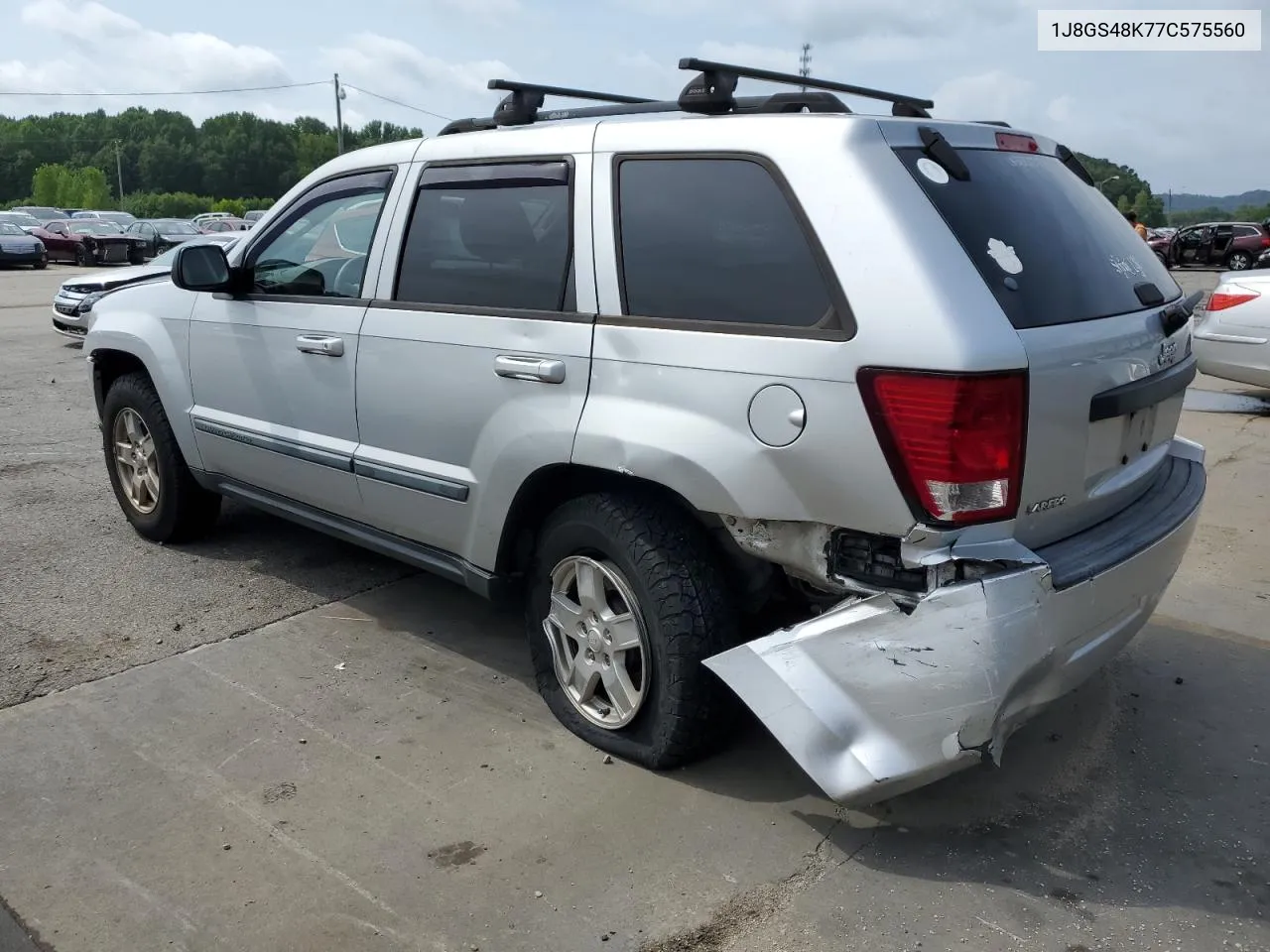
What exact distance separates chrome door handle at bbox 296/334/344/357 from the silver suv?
15 mm

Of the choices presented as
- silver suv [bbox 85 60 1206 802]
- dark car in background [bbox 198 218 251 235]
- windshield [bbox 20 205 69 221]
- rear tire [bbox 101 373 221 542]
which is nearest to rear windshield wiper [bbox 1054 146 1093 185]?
silver suv [bbox 85 60 1206 802]

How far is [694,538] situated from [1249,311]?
7.66 meters

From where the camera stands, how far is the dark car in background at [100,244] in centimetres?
3083

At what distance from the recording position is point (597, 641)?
342 centimetres

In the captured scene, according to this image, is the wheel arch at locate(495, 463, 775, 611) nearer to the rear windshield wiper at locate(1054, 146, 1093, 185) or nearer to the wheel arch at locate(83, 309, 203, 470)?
the rear windshield wiper at locate(1054, 146, 1093, 185)

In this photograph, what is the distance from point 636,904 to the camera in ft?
9.10

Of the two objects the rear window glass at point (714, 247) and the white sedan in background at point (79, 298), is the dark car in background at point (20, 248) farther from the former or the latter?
Answer: the rear window glass at point (714, 247)

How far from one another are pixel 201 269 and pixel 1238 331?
808 centimetres

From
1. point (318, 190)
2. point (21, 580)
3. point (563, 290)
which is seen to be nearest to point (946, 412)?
point (563, 290)

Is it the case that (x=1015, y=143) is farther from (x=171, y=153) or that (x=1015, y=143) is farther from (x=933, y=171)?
(x=171, y=153)

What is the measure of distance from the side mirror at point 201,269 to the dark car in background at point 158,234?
94.9 feet

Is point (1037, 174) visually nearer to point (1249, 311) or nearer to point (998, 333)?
point (998, 333)

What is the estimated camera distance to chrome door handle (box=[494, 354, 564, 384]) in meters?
3.30

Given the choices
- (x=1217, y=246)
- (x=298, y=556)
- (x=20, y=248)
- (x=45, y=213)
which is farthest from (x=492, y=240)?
(x=45, y=213)
